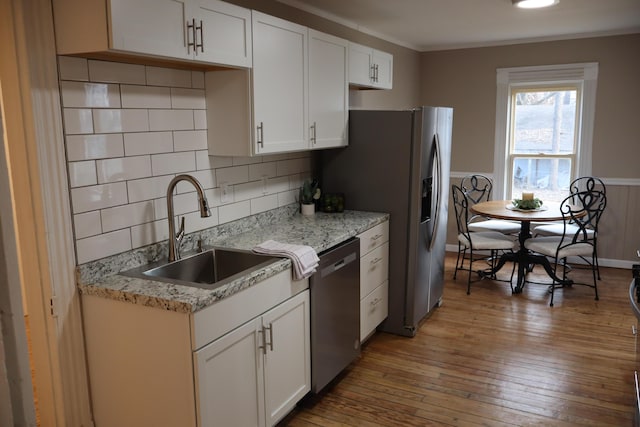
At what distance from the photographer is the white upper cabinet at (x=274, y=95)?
265cm

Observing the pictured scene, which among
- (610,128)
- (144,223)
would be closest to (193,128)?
(144,223)

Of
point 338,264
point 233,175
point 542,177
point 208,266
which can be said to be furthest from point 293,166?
point 542,177

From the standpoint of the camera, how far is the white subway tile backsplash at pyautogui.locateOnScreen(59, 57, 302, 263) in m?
2.11

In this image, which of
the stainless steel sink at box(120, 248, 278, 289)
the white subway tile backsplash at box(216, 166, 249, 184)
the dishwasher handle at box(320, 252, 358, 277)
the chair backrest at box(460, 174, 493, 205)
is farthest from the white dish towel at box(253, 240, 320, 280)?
the chair backrest at box(460, 174, 493, 205)

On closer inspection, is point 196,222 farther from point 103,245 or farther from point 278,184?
point 278,184

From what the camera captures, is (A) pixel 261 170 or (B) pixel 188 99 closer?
(B) pixel 188 99

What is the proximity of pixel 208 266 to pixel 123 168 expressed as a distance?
0.66 metres

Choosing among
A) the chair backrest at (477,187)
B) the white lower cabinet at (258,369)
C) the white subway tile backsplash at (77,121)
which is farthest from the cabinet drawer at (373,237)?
the chair backrest at (477,187)

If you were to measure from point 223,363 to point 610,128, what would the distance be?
481 centimetres

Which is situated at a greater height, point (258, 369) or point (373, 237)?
point (373, 237)

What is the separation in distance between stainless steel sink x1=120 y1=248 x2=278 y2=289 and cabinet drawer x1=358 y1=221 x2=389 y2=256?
2.96ft

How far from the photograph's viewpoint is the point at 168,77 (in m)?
2.51

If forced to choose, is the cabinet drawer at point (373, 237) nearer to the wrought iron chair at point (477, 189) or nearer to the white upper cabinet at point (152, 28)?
the white upper cabinet at point (152, 28)

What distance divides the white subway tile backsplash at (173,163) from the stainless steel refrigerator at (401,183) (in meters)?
1.35
